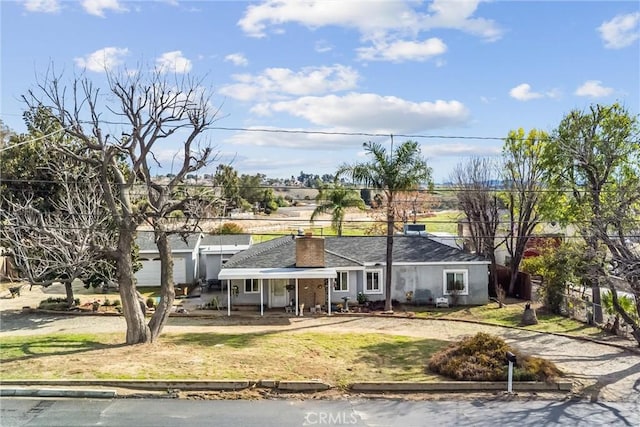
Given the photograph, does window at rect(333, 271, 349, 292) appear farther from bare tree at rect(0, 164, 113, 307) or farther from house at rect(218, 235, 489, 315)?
bare tree at rect(0, 164, 113, 307)

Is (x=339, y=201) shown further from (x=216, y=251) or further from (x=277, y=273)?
(x=277, y=273)

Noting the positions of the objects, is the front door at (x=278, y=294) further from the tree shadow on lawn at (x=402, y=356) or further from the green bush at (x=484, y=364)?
the green bush at (x=484, y=364)

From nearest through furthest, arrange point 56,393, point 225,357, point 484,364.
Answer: point 56,393 → point 484,364 → point 225,357

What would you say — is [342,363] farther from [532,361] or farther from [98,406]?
[98,406]

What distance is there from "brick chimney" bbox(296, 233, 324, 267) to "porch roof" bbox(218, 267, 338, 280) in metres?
0.50

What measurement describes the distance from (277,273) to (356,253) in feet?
19.4

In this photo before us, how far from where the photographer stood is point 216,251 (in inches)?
1357

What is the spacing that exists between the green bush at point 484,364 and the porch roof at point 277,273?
33.1 feet

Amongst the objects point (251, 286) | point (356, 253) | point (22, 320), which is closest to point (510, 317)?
point (356, 253)

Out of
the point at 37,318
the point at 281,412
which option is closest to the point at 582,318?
the point at 281,412

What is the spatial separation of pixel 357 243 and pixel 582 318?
42.6 feet

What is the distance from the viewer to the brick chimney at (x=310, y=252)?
27.6 m

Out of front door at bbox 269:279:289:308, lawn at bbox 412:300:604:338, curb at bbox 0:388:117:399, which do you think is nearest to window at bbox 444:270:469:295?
lawn at bbox 412:300:604:338

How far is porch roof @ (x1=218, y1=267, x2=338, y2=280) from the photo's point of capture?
26062 mm
